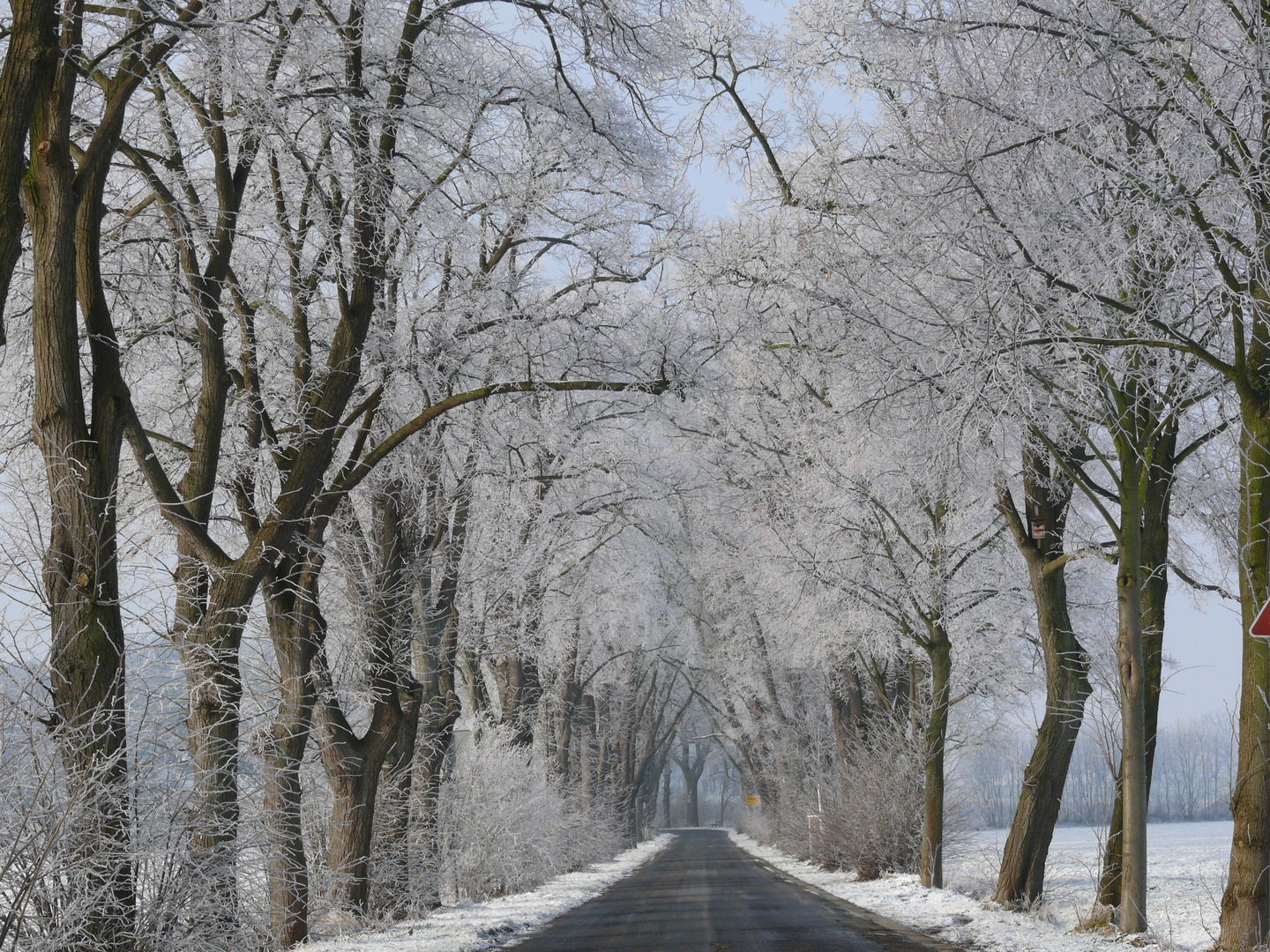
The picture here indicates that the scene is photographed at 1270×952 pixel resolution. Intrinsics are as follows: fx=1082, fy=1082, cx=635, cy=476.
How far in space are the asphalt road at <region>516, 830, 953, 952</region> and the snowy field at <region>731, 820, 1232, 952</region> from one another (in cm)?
49

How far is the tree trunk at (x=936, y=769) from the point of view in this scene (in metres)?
16.6

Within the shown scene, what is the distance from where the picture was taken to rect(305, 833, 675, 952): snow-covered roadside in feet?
34.2

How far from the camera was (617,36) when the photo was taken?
28.5ft

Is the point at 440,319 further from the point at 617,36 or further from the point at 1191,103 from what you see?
the point at 1191,103

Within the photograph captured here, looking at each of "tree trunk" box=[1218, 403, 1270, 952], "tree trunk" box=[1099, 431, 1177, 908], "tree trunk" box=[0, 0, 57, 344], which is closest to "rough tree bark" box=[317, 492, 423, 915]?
"tree trunk" box=[0, 0, 57, 344]

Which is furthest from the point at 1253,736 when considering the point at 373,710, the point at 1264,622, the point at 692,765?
the point at 692,765

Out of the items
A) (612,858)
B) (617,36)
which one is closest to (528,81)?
(617,36)

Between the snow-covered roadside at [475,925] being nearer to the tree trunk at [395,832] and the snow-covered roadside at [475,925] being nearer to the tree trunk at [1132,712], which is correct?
the tree trunk at [395,832]

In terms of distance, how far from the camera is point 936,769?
17.2 m

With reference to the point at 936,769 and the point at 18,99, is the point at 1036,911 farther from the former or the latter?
the point at 18,99

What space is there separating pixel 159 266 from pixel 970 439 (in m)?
6.89

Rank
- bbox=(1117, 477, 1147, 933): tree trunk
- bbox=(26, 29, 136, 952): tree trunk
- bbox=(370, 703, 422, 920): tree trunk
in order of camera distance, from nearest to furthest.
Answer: bbox=(26, 29, 136, 952): tree trunk
bbox=(1117, 477, 1147, 933): tree trunk
bbox=(370, 703, 422, 920): tree trunk

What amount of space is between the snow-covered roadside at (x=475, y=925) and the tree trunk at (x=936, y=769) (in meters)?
5.60

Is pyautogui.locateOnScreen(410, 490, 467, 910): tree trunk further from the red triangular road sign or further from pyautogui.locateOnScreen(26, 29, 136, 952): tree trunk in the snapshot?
the red triangular road sign
